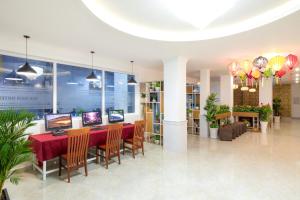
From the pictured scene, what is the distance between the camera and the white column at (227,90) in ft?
27.2

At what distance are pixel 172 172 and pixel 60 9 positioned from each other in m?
3.29

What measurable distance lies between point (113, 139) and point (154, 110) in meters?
2.21

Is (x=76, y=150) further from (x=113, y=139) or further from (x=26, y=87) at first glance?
(x=26, y=87)

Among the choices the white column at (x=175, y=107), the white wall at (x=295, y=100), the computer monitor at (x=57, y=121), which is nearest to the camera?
the computer monitor at (x=57, y=121)

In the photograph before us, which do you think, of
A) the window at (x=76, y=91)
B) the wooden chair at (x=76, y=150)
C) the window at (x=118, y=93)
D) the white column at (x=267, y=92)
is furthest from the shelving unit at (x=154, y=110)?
the white column at (x=267, y=92)

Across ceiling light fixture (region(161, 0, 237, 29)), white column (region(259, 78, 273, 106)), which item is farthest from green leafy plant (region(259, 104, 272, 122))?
ceiling light fixture (region(161, 0, 237, 29))

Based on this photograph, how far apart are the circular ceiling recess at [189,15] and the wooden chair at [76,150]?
197 cm

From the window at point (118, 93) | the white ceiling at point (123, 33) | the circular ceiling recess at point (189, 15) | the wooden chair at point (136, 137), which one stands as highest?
the circular ceiling recess at point (189, 15)

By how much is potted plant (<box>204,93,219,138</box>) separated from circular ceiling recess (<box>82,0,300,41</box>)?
3265 millimetres

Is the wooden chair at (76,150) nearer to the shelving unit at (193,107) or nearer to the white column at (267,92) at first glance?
the shelving unit at (193,107)

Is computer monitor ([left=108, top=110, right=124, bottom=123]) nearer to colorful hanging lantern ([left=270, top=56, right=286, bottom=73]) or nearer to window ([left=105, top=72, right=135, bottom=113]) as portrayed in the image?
window ([left=105, top=72, right=135, bottom=113])

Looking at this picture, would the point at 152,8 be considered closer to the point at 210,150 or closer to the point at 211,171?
the point at 211,171

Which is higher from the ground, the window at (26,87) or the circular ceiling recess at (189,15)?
the circular ceiling recess at (189,15)

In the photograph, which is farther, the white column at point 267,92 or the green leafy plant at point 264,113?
the white column at point 267,92
